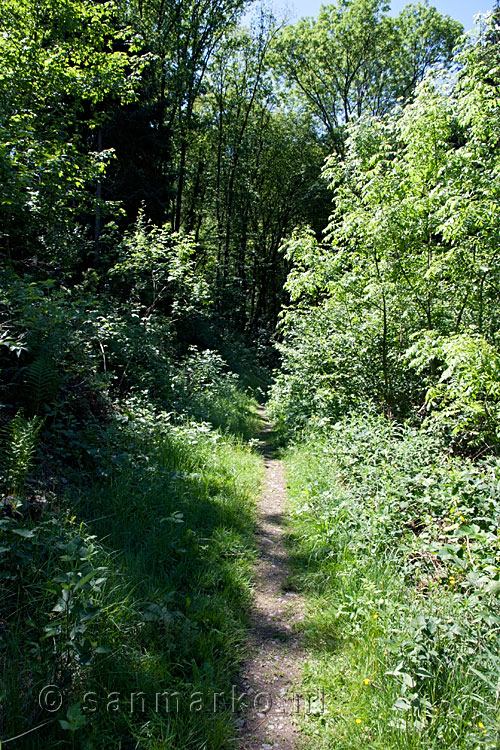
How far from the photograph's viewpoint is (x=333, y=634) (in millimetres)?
3064

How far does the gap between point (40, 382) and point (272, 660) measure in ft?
10.7

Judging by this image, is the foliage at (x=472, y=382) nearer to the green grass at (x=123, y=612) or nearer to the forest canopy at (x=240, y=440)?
the forest canopy at (x=240, y=440)

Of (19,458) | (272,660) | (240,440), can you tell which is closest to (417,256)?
(240,440)

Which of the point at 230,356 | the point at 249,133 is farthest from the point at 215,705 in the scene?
the point at 249,133

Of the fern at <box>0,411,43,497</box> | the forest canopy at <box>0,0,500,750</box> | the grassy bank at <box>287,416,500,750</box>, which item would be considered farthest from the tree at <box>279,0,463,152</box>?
the fern at <box>0,411,43,497</box>

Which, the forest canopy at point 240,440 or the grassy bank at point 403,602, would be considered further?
the forest canopy at point 240,440

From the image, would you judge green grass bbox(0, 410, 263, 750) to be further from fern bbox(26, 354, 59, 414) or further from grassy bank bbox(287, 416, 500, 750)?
fern bbox(26, 354, 59, 414)

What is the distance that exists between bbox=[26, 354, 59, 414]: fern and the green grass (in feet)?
2.58

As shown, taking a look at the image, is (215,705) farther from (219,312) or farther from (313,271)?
(219,312)

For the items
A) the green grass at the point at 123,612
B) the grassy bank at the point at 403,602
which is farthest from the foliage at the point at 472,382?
the green grass at the point at 123,612

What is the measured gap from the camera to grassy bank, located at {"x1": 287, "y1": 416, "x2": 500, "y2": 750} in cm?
218

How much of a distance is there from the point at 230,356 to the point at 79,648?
15967mm

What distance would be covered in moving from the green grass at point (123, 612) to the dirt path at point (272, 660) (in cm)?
Result: 11

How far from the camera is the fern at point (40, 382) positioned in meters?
4.13
